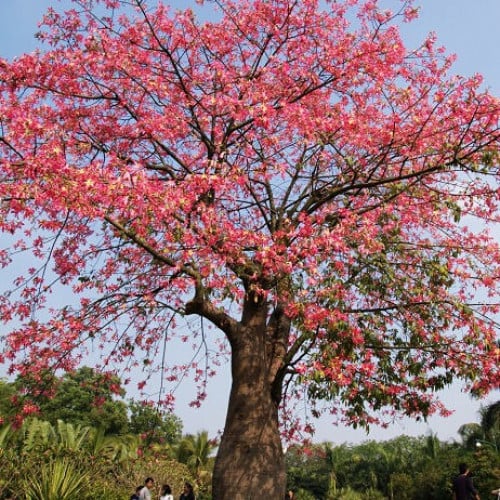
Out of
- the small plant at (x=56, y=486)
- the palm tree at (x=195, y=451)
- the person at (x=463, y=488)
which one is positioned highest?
the palm tree at (x=195, y=451)

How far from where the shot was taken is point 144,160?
10680 millimetres

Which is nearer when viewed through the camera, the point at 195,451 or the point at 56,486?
the point at 56,486

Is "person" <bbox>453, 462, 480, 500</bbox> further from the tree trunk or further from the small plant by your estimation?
the small plant

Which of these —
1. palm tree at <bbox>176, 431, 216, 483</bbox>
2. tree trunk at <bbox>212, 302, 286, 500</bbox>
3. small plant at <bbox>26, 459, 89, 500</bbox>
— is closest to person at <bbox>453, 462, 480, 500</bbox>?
tree trunk at <bbox>212, 302, 286, 500</bbox>

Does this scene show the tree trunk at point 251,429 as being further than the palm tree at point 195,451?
No

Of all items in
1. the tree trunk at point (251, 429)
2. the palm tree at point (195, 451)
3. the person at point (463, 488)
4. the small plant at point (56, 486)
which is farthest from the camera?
the palm tree at point (195, 451)

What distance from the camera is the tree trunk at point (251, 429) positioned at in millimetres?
8898

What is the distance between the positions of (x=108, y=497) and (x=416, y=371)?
8.40 meters

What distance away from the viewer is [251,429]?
916 centimetres

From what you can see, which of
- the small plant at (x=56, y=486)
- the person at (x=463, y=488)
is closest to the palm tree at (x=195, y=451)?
the small plant at (x=56, y=486)

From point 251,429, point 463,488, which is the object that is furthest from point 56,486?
point 463,488

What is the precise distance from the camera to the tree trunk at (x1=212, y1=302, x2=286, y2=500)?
29.2ft

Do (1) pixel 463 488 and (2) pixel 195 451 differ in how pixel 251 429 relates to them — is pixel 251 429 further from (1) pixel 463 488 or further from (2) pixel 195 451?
(2) pixel 195 451

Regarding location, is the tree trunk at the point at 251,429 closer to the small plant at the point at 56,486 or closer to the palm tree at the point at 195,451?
the small plant at the point at 56,486
